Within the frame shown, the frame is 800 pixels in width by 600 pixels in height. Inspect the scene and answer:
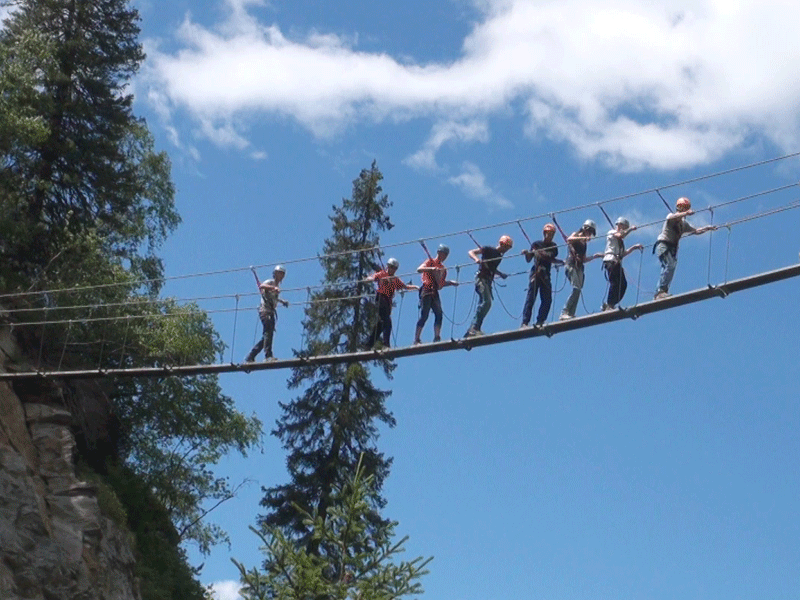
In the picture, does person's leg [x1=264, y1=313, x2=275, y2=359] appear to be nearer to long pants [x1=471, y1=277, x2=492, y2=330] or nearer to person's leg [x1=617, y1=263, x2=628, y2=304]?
long pants [x1=471, y1=277, x2=492, y2=330]

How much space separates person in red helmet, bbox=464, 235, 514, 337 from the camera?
17.9 metres

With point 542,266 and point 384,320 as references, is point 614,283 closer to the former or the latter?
point 542,266

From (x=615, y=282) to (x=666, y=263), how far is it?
68 cm

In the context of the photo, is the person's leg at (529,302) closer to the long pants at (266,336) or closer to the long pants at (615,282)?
the long pants at (615,282)

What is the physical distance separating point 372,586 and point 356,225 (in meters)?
17.6

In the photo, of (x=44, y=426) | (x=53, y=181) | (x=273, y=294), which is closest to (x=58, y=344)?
(x=44, y=426)

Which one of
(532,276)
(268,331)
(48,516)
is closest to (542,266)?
(532,276)

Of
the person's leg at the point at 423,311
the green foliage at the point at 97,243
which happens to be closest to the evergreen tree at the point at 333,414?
the green foliage at the point at 97,243

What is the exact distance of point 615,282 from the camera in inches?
659

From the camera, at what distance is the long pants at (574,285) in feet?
56.6

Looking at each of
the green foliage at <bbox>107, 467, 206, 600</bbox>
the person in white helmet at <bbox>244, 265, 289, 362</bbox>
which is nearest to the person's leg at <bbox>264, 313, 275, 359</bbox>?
the person in white helmet at <bbox>244, 265, 289, 362</bbox>

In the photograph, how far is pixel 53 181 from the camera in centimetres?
3011

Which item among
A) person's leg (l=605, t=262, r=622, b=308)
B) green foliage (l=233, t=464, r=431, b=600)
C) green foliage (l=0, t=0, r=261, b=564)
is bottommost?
green foliage (l=233, t=464, r=431, b=600)

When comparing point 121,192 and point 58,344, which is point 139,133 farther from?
point 58,344
